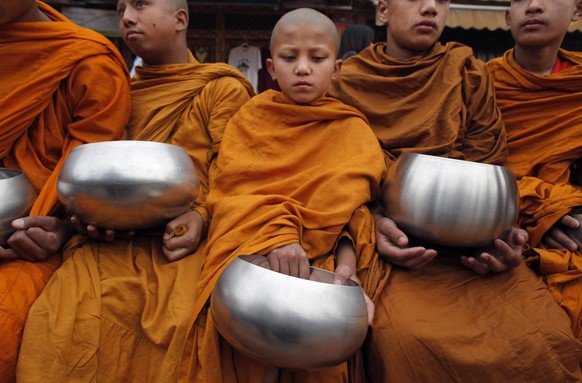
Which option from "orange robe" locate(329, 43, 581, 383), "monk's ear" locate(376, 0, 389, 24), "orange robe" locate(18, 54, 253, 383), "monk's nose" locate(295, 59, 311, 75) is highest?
"monk's ear" locate(376, 0, 389, 24)

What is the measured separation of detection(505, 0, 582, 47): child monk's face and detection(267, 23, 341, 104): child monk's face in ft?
3.61

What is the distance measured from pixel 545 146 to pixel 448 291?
1.06 metres

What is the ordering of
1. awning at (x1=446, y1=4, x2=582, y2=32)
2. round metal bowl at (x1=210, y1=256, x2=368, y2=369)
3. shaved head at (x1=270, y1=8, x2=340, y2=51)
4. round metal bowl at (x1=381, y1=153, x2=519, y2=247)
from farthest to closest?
awning at (x1=446, y1=4, x2=582, y2=32)
shaved head at (x1=270, y1=8, x2=340, y2=51)
round metal bowl at (x1=381, y1=153, x2=519, y2=247)
round metal bowl at (x1=210, y1=256, x2=368, y2=369)

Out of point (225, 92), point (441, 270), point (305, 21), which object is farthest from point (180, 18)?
point (441, 270)

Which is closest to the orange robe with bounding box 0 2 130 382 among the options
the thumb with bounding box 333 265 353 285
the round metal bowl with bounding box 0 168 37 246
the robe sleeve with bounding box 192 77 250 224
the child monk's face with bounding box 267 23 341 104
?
the round metal bowl with bounding box 0 168 37 246

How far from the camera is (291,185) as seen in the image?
2008mm

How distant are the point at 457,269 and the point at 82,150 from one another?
1536mm

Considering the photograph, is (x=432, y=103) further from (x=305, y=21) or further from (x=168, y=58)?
(x=168, y=58)

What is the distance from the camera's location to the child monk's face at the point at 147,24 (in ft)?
7.97

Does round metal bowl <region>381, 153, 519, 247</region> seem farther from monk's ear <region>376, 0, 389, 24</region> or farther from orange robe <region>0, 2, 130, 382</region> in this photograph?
orange robe <region>0, 2, 130, 382</region>

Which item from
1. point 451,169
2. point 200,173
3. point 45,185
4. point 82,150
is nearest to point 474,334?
point 451,169

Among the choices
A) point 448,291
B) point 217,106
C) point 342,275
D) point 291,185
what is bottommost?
point 448,291

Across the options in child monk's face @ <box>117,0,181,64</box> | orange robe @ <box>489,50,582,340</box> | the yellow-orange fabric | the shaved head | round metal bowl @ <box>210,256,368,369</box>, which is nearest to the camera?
round metal bowl @ <box>210,256,368,369</box>

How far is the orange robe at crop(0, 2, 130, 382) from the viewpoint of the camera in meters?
2.18
